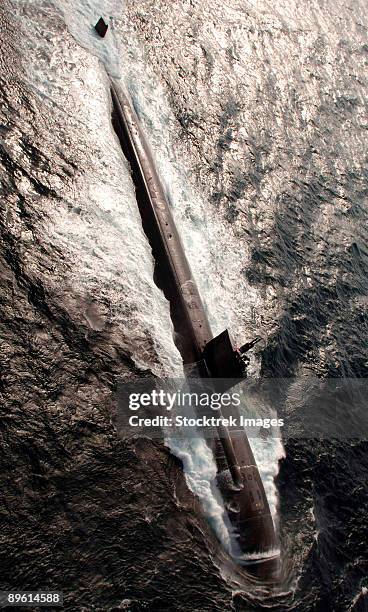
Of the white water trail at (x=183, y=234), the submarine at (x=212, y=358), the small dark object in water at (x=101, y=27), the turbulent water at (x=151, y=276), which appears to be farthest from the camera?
the small dark object in water at (x=101, y=27)

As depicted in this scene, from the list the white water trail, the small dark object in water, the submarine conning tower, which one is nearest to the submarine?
the submarine conning tower

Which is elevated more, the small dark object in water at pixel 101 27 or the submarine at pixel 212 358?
the small dark object in water at pixel 101 27

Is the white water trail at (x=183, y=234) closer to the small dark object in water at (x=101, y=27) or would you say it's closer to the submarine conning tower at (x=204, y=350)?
the small dark object in water at (x=101, y=27)

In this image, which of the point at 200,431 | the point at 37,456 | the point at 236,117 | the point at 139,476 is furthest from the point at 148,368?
the point at 236,117

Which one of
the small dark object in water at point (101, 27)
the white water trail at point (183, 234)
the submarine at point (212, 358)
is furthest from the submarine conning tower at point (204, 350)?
the small dark object in water at point (101, 27)

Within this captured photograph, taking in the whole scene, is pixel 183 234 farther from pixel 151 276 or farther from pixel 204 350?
pixel 204 350

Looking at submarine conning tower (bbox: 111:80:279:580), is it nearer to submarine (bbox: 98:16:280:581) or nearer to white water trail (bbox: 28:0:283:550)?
submarine (bbox: 98:16:280:581)

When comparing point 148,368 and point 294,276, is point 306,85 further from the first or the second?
point 148,368

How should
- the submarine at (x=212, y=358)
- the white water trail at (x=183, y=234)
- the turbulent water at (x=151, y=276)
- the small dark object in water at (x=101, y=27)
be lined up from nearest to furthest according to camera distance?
the turbulent water at (x=151, y=276), the submarine at (x=212, y=358), the white water trail at (x=183, y=234), the small dark object in water at (x=101, y=27)

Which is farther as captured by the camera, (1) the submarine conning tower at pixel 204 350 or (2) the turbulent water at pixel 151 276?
(1) the submarine conning tower at pixel 204 350
